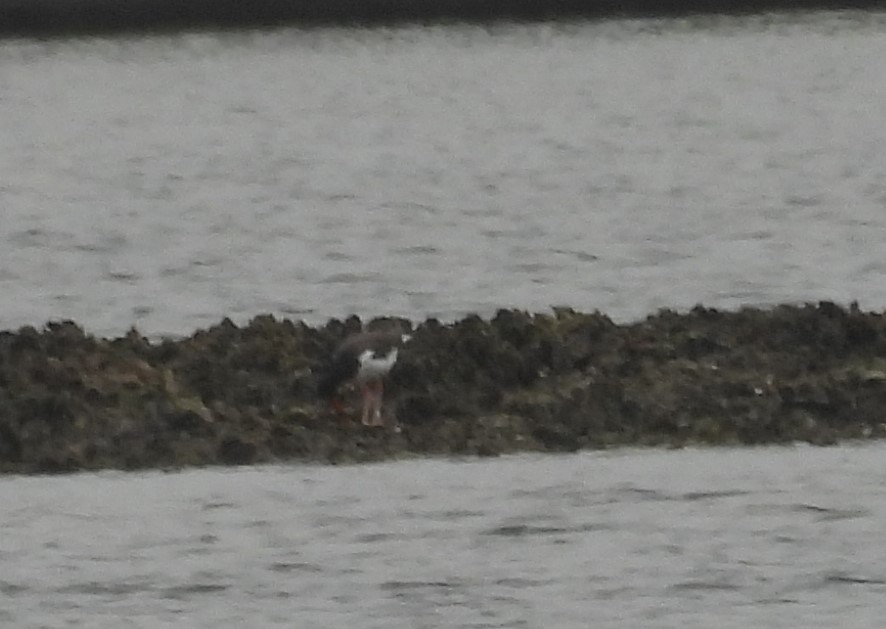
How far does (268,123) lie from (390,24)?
1387 cm

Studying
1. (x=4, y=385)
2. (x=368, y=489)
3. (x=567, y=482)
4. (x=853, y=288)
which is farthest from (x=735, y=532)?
(x=853, y=288)

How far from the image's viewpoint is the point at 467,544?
1198 centimetres

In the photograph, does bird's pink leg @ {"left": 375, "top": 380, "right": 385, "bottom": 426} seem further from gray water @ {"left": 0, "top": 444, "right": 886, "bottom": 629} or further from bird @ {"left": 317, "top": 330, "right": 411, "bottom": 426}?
gray water @ {"left": 0, "top": 444, "right": 886, "bottom": 629}

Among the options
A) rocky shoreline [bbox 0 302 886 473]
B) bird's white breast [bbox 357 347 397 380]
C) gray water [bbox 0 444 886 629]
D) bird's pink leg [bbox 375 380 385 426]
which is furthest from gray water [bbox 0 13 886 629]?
bird's white breast [bbox 357 347 397 380]

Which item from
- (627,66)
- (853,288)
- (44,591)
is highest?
(627,66)

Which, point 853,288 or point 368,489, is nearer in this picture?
point 368,489

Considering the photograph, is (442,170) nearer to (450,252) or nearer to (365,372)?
(450,252)

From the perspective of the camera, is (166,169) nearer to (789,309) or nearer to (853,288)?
(853,288)

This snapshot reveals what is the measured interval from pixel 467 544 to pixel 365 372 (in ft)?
5.34

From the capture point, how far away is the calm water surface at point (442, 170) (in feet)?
70.5

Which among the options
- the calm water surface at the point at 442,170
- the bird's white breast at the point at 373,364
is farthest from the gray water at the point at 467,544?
the calm water surface at the point at 442,170

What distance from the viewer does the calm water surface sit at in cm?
2148

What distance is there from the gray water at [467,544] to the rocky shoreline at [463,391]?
0.70ft

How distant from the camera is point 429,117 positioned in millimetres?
38125
